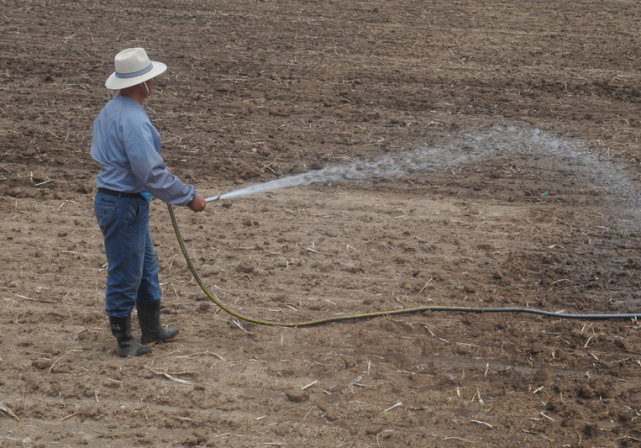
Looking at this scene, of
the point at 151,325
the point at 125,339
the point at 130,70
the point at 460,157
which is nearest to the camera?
the point at 130,70

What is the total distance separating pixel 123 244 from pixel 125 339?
881 mm

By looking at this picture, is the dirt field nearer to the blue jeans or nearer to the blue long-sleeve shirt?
the blue jeans

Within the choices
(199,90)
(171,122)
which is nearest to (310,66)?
(199,90)

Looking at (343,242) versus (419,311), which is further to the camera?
(343,242)

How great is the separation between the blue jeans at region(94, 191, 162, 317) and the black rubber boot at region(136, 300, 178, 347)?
218mm

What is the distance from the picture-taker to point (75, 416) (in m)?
4.10

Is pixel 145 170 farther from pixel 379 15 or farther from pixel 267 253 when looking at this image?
pixel 379 15

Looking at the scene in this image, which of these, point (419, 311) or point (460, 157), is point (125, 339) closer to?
point (419, 311)

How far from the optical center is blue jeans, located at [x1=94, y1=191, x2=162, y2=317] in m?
4.24

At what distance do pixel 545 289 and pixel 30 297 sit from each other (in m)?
4.93

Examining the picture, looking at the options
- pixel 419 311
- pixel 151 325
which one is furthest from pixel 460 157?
pixel 151 325

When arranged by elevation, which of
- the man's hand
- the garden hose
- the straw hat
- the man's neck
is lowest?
the garden hose

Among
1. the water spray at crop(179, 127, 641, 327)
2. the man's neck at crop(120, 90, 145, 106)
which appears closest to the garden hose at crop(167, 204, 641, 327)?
the man's neck at crop(120, 90, 145, 106)

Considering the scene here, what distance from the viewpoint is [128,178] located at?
13.8 feet
